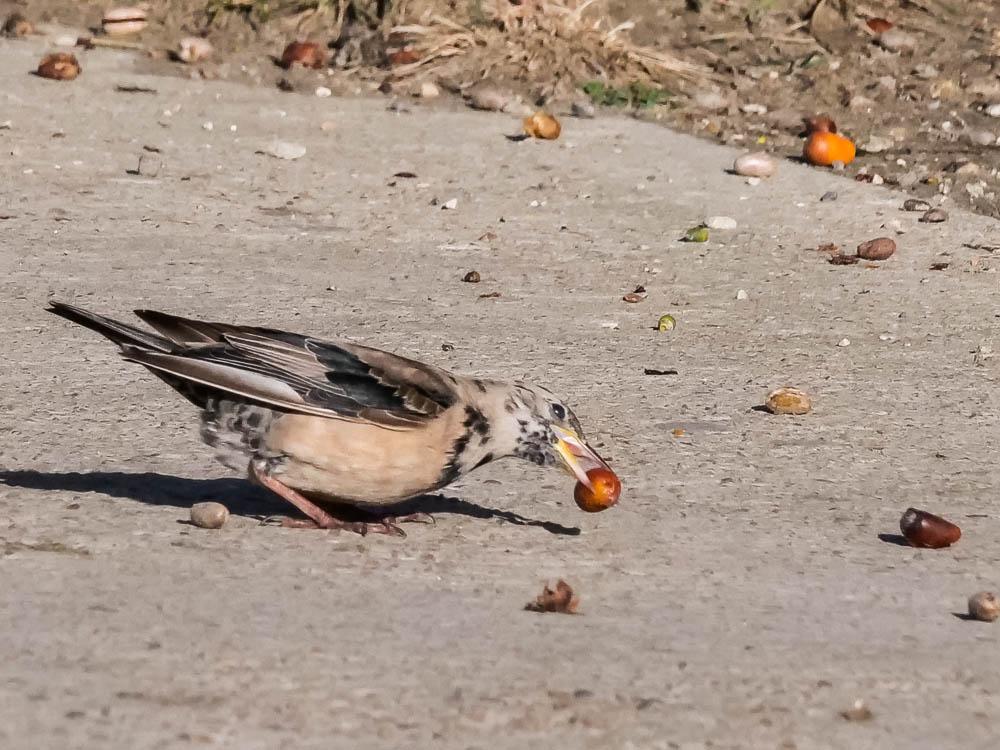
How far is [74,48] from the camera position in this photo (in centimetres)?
1192

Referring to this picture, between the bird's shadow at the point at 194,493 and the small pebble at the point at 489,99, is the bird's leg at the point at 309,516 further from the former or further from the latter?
the small pebble at the point at 489,99

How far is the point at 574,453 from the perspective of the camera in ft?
17.0

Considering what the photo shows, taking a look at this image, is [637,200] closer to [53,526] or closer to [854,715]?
[53,526]

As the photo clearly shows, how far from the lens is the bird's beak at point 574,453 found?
16.9 feet

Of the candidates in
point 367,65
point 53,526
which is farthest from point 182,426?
point 367,65

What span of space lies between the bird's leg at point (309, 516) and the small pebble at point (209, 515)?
143 mm

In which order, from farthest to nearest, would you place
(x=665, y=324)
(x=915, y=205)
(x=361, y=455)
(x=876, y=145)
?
(x=876, y=145), (x=915, y=205), (x=665, y=324), (x=361, y=455)

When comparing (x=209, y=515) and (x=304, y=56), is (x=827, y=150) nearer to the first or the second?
(x=304, y=56)

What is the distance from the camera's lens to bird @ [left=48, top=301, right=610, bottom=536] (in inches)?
195

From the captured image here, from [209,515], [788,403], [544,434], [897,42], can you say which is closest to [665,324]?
[788,403]

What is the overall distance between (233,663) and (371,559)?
1129 millimetres

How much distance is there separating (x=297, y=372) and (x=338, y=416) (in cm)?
19

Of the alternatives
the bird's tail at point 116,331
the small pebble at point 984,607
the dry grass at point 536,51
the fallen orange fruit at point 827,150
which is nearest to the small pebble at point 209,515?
the bird's tail at point 116,331

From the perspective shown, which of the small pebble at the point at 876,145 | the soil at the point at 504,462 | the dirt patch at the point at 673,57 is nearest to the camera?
the soil at the point at 504,462
